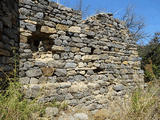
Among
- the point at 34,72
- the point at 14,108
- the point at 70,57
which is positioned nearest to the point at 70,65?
the point at 70,57

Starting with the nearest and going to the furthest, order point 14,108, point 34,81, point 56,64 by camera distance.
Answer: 1. point 14,108
2. point 34,81
3. point 56,64

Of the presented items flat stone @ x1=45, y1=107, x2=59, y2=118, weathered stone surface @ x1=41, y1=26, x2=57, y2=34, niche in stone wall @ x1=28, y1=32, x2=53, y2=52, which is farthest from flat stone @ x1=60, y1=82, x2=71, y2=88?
weathered stone surface @ x1=41, y1=26, x2=57, y2=34

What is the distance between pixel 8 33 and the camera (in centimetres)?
257

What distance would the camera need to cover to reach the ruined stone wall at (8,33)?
240 cm

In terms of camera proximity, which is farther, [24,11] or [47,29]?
[47,29]

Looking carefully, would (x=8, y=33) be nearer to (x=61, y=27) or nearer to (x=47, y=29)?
(x=47, y=29)

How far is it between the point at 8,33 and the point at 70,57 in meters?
1.49

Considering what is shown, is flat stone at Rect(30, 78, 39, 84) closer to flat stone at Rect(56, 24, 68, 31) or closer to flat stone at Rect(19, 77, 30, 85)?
flat stone at Rect(19, 77, 30, 85)

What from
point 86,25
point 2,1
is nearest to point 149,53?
point 86,25

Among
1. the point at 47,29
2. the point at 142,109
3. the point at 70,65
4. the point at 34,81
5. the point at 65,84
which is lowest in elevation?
the point at 142,109

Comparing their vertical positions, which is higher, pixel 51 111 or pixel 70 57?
pixel 70 57

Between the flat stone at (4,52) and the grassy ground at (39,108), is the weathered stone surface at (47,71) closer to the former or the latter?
the grassy ground at (39,108)

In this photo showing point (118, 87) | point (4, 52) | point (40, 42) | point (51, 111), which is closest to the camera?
point (4, 52)

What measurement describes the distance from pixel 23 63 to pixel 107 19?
2840 mm
